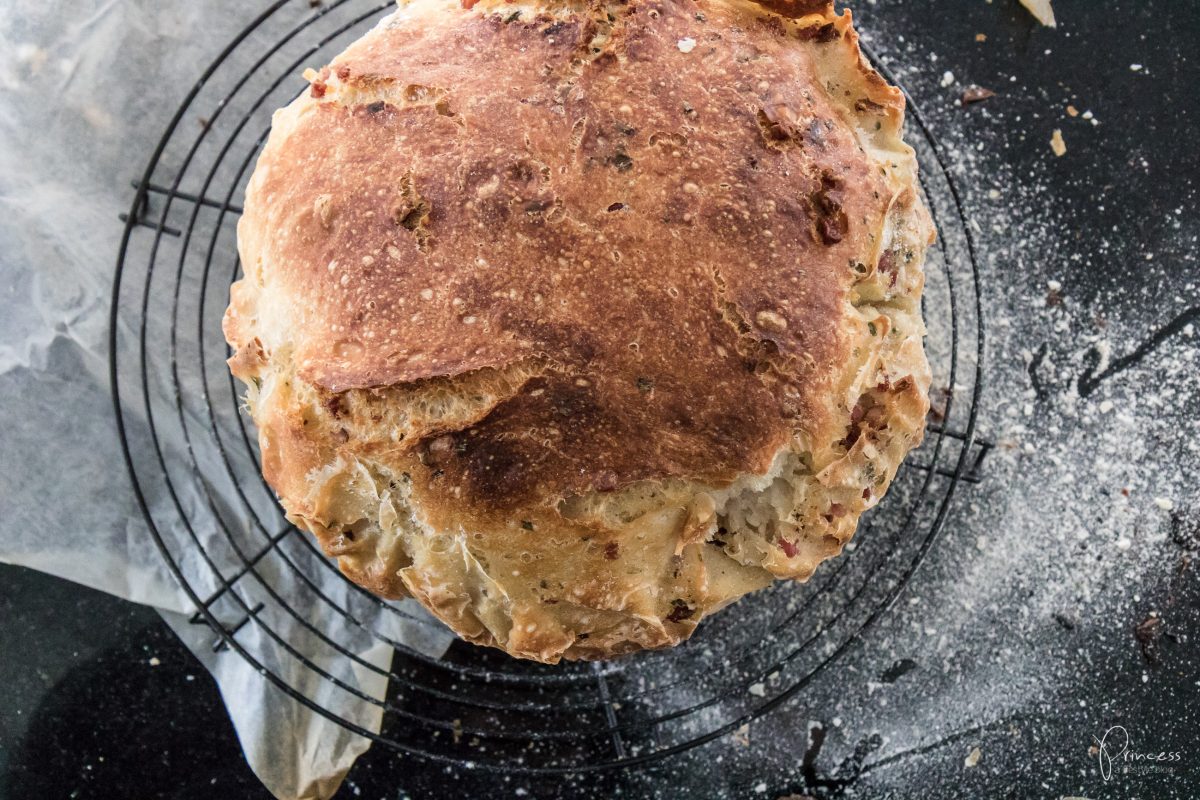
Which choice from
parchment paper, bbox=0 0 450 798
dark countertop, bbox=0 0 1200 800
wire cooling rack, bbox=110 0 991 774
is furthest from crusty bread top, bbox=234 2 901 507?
dark countertop, bbox=0 0 1200 800

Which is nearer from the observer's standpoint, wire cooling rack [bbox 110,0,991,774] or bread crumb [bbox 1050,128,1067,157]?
wire cooling rack [bbox 110,0,991,774]

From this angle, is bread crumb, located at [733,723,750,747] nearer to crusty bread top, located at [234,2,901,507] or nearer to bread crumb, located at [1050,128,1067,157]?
crusty bread top, located at [234,2,901,507]

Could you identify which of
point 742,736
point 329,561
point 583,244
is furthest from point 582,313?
point 742,736

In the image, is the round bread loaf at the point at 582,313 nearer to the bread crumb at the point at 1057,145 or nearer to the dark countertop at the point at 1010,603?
the dark countertop at the point at 1010,603

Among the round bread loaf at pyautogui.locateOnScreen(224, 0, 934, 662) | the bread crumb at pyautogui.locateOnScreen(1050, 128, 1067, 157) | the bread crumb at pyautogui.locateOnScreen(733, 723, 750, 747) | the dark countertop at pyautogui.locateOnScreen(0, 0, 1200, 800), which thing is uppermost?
the round bread loaf at pyautogui.locateOnScreen(224, 0, 934, 662)

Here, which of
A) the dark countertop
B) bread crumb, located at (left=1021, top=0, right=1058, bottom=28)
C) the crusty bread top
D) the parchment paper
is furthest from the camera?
bread crumb, located at (left=1021, top=0, right=1058, bottom=28)

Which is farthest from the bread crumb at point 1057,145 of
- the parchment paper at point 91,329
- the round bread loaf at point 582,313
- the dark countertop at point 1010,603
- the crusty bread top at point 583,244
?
the parchment paper at point 91,329
